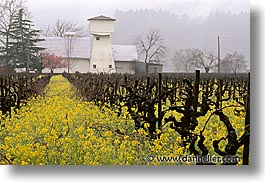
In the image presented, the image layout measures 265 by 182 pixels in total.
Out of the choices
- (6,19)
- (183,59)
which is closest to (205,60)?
(183,59)

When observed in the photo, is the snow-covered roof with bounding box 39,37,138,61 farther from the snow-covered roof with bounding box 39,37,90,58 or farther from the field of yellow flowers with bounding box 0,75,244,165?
the field of yellow flowers with bounding box 0,75,244,165

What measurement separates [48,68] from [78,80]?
17cm

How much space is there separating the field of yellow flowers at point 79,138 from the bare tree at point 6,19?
29cm

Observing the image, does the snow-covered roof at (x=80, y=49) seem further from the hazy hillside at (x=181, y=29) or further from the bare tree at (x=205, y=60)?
the bare tree at (x=205, y=60)

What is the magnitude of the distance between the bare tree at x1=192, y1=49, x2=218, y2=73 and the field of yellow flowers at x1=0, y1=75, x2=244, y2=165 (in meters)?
0.28

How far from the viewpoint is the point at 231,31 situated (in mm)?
2686

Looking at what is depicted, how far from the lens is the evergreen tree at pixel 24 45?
9.17 feet

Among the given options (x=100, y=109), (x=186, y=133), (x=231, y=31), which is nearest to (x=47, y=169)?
(x=100, y=109)

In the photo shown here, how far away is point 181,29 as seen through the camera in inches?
109

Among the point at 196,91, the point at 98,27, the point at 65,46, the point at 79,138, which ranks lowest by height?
the point at 79,138

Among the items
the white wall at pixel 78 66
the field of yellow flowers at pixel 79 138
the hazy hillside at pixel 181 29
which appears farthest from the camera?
the white wall at pixel 78 66

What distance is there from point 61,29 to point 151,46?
488 mm

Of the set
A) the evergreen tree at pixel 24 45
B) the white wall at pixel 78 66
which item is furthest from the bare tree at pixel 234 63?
the evergreen tree at pixel 24 45

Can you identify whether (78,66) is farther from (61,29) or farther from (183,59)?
(183,59)
